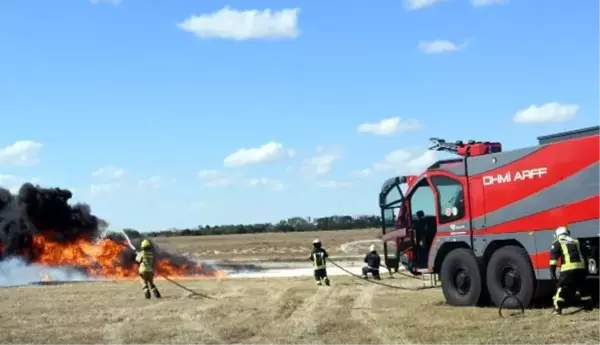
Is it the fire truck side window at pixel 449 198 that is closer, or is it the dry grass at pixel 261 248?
the fire truck side window at pixel 449 198

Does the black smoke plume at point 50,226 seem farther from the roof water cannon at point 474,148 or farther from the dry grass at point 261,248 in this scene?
the roof water cannon at point 474,148

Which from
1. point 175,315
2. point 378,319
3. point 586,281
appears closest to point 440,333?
point 378,319

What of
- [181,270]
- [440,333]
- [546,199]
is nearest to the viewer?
[440,333]

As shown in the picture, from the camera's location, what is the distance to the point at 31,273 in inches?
1405

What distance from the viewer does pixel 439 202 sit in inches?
693

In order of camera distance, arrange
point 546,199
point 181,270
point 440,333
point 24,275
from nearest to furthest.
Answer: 1. point 440,333
2. point 546,199
3. point 24,275
4. point 181,270

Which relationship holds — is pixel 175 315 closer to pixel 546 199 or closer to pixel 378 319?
pixel 378 319

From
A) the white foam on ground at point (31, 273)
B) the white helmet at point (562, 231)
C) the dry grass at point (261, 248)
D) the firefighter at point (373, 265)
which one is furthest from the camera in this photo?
the dry grass at point (261, 248)

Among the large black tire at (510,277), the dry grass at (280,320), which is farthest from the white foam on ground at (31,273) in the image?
the large black tire at (510,277)

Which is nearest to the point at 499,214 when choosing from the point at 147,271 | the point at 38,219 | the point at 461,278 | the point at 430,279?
the point at 461,278

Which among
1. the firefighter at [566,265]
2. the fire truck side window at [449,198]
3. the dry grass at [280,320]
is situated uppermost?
the fire truck side window at [449,198]

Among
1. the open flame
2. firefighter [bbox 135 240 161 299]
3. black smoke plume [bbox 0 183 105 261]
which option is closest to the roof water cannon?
firefighter [bbox 135 240 161 299]

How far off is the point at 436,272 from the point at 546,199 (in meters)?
3.76

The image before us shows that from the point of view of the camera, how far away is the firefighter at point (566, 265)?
45.5 feet
